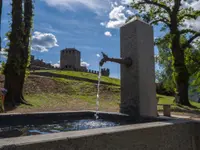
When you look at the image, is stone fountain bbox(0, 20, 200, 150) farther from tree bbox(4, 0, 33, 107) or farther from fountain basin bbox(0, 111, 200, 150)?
tree bbox(4, 0, 33, 107)

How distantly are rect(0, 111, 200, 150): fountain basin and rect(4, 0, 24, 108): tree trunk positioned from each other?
8241 millimetres

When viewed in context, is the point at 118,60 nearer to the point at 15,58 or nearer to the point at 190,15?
the point at 15,58

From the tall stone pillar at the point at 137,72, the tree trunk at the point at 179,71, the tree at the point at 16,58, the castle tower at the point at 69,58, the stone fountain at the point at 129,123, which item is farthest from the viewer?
the castle tower at the point at 69,58

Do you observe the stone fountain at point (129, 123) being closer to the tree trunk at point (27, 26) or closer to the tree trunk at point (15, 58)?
the tree trunk at point (15, 58)

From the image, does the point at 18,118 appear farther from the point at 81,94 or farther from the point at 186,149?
the point at 81,94

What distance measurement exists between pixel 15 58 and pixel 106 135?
10658mm

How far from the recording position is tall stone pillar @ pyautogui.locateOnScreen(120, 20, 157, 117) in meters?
4.52

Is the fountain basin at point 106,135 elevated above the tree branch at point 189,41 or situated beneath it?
situated beneath

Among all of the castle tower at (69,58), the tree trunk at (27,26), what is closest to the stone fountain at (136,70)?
the tree trunk at (27,26)

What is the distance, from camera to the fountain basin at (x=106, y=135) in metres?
1.78

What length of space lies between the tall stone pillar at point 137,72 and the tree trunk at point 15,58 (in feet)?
27.1

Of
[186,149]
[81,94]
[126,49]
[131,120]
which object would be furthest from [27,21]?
[186,149]

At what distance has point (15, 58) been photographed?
38.3 ft

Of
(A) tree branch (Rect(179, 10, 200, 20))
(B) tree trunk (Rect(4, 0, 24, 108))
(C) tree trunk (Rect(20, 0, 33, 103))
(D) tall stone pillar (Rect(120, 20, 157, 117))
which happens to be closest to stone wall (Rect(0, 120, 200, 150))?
(D) tall stone pillar (Rect(120, 20, 157, 117))
